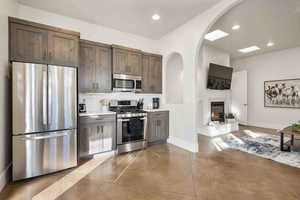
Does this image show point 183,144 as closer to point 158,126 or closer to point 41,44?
point 158,126

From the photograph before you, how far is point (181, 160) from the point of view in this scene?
2947 mm

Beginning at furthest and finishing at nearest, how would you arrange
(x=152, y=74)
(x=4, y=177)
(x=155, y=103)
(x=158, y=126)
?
(x=155, y=103) → (x=152, y=74) → (x=158, y=126) → (x=4, y=177)

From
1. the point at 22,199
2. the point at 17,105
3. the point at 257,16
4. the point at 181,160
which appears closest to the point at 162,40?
the point at 257,16

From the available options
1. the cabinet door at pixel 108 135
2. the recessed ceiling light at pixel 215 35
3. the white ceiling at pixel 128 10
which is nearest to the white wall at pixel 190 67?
the white ceiling at pixel 128 10

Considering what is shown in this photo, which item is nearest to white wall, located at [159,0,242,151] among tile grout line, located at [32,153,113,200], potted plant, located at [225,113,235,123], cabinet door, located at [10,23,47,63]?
tile grout line, located at [32,153,113,200]

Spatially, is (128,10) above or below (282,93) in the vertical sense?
above

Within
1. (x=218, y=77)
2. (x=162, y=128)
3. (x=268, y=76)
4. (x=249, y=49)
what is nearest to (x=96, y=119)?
(x=162, y=128)

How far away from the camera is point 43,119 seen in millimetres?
2285

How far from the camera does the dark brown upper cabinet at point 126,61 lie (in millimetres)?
3588

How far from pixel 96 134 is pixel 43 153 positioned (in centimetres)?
96

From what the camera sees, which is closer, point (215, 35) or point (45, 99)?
point (45, 99)

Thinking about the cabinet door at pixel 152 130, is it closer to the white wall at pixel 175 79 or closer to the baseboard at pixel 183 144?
the baseboard at pixel 183 144

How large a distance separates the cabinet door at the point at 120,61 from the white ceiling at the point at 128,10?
0.76m

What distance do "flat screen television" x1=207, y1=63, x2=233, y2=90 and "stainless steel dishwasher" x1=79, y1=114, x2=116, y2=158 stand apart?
3.87m
